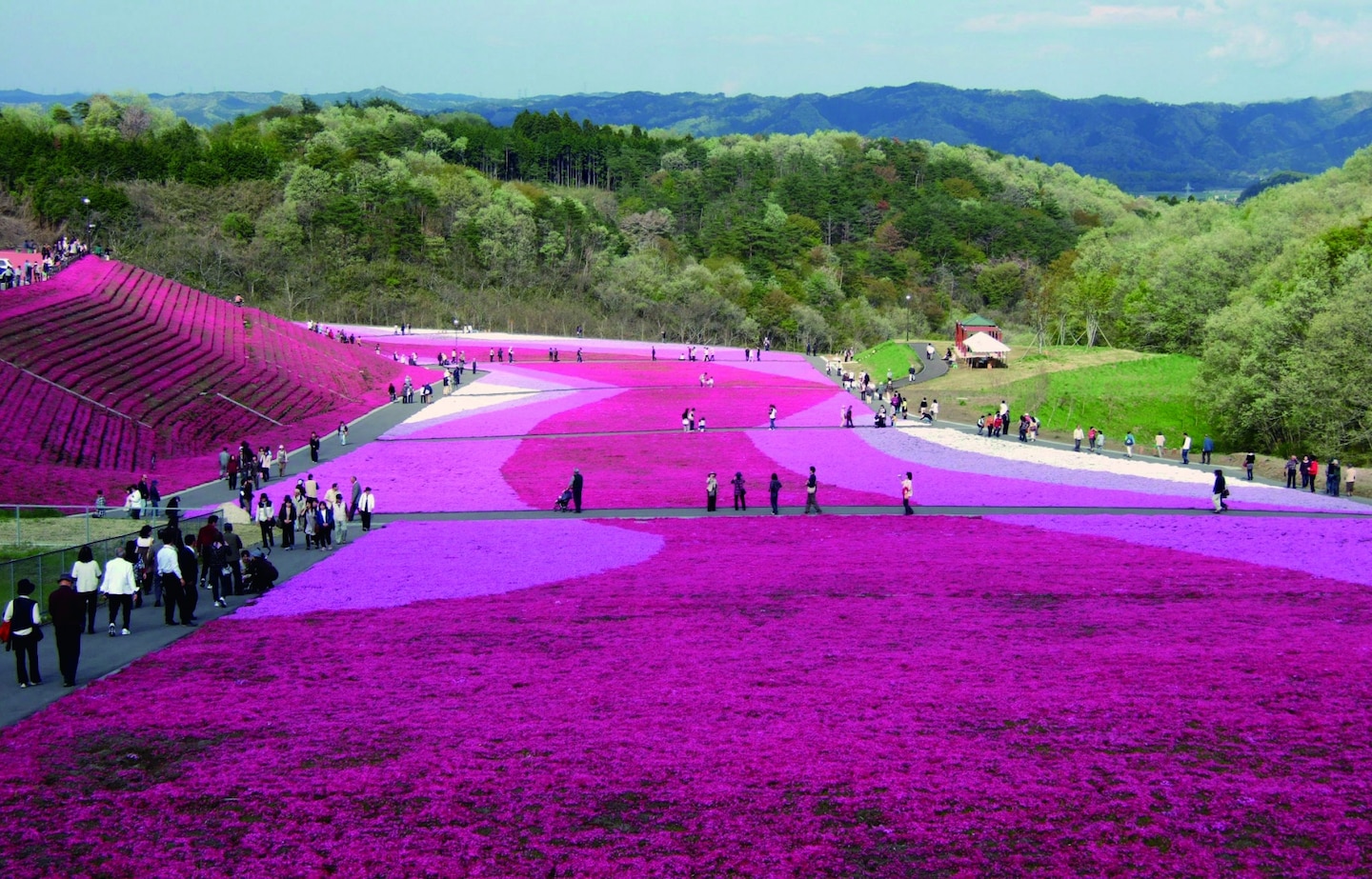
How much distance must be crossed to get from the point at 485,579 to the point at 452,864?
1409cm

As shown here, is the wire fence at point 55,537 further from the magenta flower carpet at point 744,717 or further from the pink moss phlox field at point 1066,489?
the pink moss phlox field at point 1066,489

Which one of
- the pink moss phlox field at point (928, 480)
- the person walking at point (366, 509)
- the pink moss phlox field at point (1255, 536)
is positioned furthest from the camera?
the pink moss phlox field at point (928, 480)

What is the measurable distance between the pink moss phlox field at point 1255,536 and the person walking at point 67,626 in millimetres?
23592

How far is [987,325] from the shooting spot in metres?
93.8

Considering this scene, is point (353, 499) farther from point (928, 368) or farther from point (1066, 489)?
point (928, 368)

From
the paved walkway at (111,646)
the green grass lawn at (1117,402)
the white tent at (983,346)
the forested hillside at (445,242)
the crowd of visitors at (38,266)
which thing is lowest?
the paved walkway at (111,646)

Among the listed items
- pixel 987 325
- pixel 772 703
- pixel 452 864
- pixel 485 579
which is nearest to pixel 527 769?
pixel 452 864

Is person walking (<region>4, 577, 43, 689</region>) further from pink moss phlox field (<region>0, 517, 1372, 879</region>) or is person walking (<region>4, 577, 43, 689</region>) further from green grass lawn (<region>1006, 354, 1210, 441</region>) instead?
green grass lawn (<region>1006, 354, 1210, 441</region>)

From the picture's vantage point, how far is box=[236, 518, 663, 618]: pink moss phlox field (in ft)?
77.6

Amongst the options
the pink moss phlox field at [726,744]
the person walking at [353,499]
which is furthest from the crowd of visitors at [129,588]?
the person walking at [353,499]

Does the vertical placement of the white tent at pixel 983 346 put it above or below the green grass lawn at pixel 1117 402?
above

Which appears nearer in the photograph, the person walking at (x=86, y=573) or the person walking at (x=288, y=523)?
the person walking at (x=86, y=573)

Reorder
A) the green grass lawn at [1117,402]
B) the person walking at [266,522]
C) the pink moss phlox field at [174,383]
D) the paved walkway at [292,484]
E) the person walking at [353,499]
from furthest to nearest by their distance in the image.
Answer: the green grass lawn at [1117,402] < the pink moss phlox field at [174,383] < the person walking at [353,499] < the person walking at [266,522] < the paved walkway at [292,484]

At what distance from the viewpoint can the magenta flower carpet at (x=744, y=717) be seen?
1190 cm
